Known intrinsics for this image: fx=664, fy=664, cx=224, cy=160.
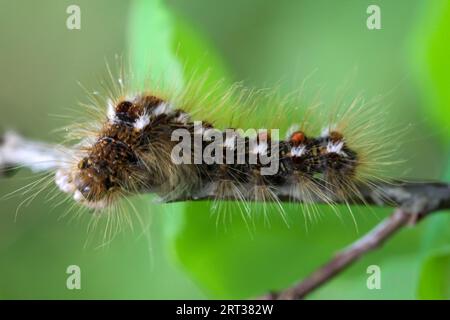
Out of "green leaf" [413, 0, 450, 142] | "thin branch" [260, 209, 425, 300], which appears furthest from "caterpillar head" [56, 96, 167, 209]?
"green leaf" [413, 0, 450, 142]

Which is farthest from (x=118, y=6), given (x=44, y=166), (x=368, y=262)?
(x=368, y=262)

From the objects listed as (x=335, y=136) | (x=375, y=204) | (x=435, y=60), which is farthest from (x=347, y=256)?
(x=435, y=60)

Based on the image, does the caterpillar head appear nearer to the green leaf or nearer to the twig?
the twig

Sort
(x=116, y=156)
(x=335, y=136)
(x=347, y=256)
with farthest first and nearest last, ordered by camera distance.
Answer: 1. (x=335, y=136)
2. (x=116, y=156)
3. (x=347, y=256)

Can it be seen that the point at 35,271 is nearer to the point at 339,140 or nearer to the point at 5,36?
the point at 5,36

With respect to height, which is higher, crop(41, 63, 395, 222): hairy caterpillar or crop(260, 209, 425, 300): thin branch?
crop(41, 63, 395, 222): hairy caterpillar

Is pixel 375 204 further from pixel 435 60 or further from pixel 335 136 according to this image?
pixel 435 60
